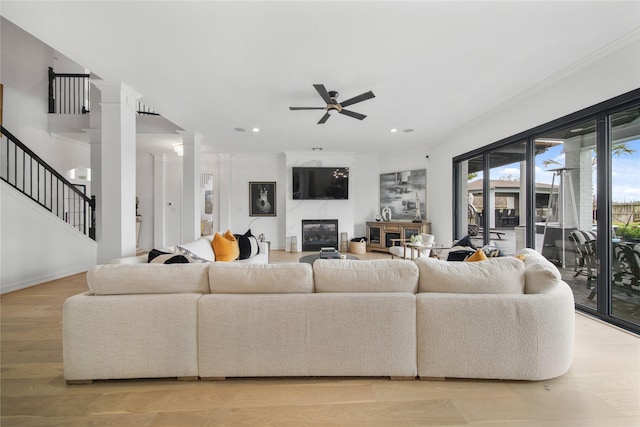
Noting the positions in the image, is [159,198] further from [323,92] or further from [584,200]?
[584,200]

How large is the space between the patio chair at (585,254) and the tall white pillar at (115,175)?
17.1ft

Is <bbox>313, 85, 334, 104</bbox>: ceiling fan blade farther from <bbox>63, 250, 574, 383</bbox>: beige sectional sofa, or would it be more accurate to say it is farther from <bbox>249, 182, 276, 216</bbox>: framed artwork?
<bbox>249, 182, 276, 216</bbox>: framed artwork

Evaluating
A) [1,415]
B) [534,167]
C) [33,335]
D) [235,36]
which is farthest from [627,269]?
[33,335]

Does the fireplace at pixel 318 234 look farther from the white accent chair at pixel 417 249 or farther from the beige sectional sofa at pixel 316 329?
the beige sectional sofa at pixel 316 329

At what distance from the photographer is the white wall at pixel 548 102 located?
241cm

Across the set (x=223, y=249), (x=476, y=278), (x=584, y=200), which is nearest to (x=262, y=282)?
(x=476, y=278)

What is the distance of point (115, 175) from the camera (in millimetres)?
2953

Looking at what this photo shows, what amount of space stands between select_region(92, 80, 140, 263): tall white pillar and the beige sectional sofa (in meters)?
1.53

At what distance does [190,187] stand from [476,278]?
4.99 metres

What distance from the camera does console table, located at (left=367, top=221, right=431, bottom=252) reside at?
6145 millimetres

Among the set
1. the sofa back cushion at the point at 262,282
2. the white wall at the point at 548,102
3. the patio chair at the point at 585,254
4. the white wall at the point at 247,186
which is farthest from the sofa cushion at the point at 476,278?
the white wall at the point at 247,186

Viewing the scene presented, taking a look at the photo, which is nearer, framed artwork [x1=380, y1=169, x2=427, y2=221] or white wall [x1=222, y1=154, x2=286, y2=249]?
framed artwork [x1=380, y1=169, x2=427, y2=221]

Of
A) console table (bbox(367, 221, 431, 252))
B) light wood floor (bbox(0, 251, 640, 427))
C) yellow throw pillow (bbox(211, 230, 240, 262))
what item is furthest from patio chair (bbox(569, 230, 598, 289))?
yellow throw pillow (bbox(211, 230, 240, 262))

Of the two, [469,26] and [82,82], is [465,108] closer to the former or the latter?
[469,26]
